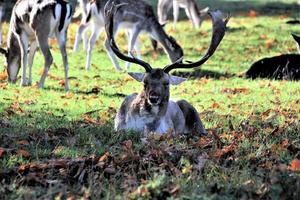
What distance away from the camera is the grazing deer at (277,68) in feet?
51.3

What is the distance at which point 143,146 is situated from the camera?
7652 millimetres

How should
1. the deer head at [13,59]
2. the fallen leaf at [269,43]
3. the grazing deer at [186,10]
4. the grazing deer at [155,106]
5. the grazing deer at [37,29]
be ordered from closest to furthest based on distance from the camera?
1. the grazing deer at [155,106]
2. the grazing deer at [37,29]
3. the deer head at [13,59]
4. the fallen leaf at [269,43]
5. the grazing deer at [186,10]

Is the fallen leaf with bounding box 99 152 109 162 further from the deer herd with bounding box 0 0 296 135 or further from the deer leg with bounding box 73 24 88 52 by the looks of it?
the deer leg with bounding box 73 24 88 52

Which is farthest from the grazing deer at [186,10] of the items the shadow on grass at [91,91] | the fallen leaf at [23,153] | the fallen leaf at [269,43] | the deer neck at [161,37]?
the fallen leaf at [23,153]

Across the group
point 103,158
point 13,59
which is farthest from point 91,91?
point 103,158

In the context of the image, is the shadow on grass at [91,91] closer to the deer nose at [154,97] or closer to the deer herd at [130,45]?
the deer herd at [130,45]

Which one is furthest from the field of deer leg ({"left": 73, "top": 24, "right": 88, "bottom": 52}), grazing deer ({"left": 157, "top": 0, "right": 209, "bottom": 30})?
grazing deer ({"left": 157, "top": 0, "right": 209, "bottom": 30})

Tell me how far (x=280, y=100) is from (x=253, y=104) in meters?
0.71

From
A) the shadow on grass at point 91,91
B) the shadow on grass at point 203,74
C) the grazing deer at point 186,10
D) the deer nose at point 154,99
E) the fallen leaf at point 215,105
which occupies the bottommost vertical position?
the shadow on grass at point 203,74

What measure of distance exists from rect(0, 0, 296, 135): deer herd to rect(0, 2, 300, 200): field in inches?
12.9

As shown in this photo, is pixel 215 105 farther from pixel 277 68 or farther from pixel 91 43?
pixel 91 43

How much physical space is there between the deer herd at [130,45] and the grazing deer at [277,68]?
9.38ft

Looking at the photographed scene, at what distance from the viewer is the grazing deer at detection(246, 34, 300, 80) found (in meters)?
15.6

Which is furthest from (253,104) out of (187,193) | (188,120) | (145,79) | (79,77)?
(187,193)
